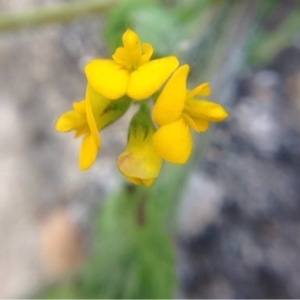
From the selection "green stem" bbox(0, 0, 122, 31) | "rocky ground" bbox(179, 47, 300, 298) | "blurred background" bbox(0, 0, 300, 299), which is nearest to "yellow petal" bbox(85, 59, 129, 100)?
"blurred background" bbox(0, 0, 300, 299)

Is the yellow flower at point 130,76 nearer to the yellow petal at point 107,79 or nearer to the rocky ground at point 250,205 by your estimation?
the yellow petal at point 107,79

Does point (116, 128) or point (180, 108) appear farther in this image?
point (116, 128)

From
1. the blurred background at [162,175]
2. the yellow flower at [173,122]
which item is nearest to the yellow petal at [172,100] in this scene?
the yellow flower at [173,122]

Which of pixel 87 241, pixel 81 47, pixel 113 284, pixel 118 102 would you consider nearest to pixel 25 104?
pixel 81 47

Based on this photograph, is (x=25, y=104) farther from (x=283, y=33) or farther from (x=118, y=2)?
(x=283, y=33)

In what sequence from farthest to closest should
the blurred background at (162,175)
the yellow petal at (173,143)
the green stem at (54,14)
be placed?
the green stem at (54,14) → the blurred background at (162,175) → the yellow petal at (173,143)

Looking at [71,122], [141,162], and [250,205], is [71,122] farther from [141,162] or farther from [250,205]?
[250,205]

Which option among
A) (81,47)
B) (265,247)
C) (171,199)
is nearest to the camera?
(171,199)

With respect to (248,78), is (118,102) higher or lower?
higher
